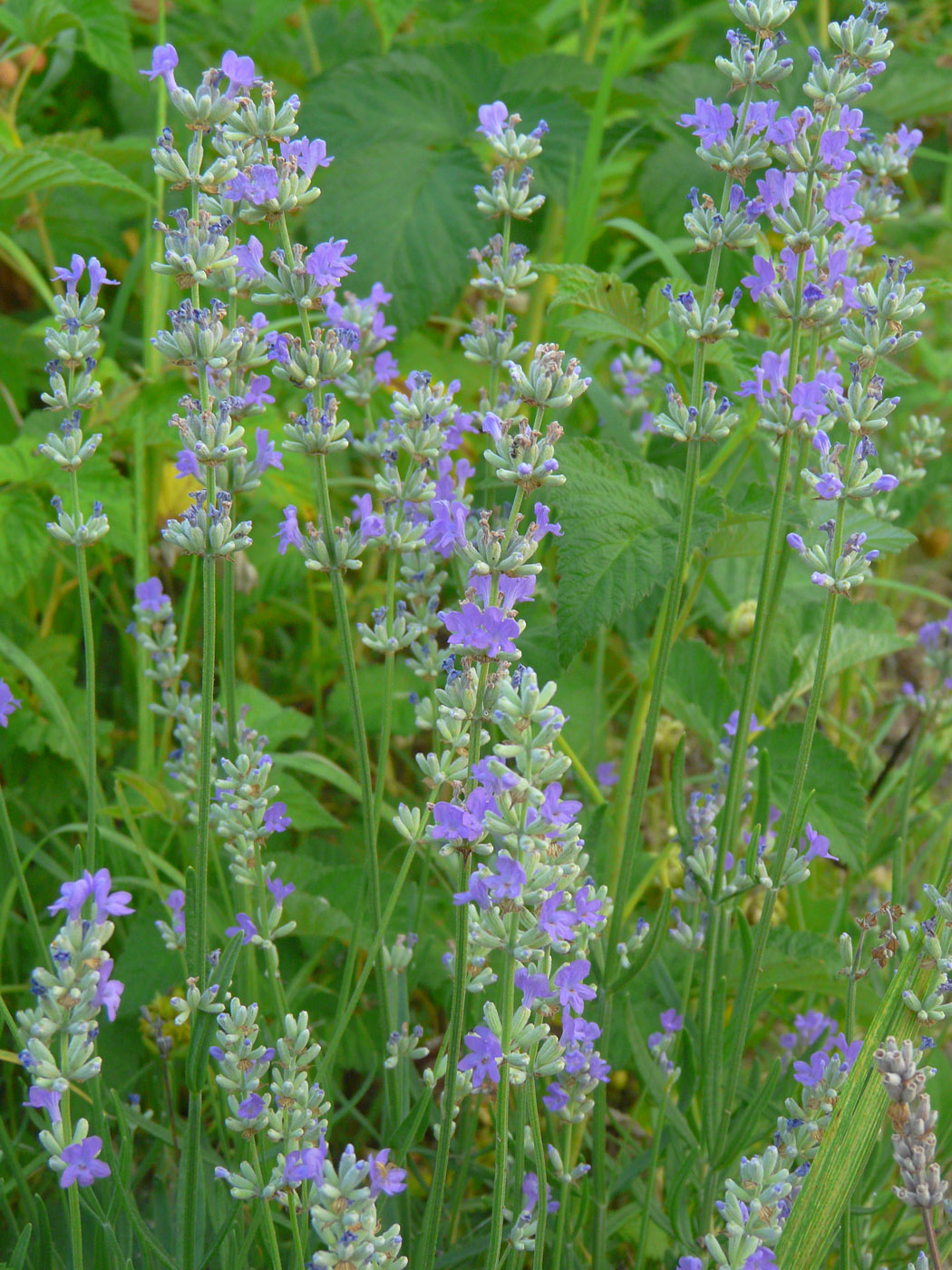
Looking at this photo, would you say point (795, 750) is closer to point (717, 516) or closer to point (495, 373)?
point (717, 516)

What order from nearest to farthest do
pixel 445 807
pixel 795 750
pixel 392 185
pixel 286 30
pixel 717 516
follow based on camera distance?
pixel 445 807 < pixel 717 516 < pixel 795 750 < pixel 392 185 < pixel 286 30

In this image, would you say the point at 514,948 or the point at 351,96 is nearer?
the point at 514,948

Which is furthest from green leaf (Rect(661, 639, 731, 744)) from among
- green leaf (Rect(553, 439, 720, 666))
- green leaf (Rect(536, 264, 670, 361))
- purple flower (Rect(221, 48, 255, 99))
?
purple flower (Rect(221, 48, 255, 99))

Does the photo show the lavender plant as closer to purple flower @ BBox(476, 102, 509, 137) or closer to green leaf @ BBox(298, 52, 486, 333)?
purple flower @ BBox(476, 102, 509, 137)

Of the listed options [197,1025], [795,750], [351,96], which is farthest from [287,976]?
[351,96]

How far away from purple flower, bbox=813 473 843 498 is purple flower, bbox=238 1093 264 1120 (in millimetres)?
717

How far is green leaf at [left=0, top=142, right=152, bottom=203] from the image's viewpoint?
1641 millimetres

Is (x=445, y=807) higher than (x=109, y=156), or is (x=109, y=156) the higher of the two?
(x=109, y=156)

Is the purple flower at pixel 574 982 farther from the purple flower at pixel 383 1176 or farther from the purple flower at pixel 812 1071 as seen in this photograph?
the purple flower at pixel 812 1071

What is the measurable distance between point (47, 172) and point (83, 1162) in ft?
4.35

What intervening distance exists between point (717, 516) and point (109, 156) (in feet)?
4.07

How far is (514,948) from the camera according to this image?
88cm

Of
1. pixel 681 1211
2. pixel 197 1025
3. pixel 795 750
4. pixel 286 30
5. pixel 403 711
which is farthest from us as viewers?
pixel 286 30

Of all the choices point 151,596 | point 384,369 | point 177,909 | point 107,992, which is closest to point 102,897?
point 107,992
